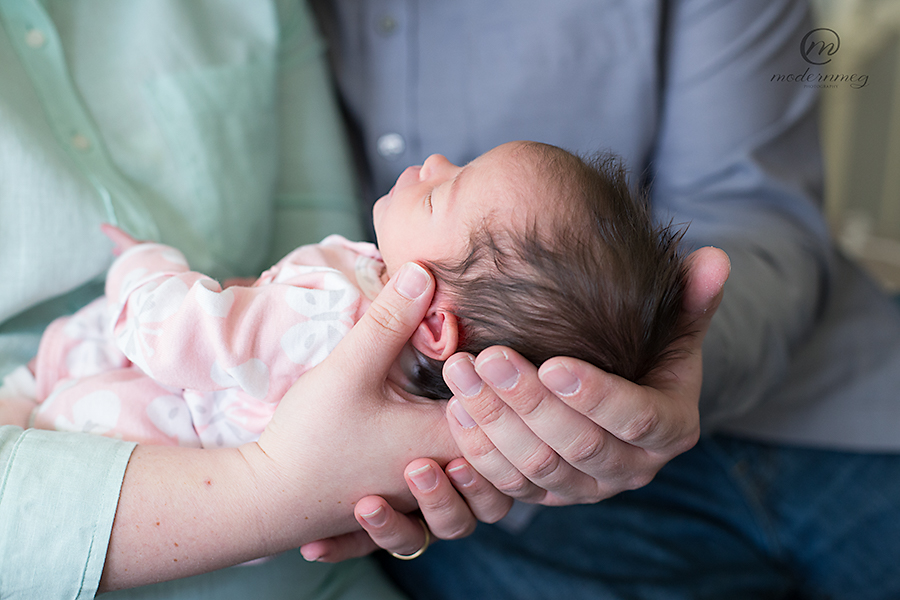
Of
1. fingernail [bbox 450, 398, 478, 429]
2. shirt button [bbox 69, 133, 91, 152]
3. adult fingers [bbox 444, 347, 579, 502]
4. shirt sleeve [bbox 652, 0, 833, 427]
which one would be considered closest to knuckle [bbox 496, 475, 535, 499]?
adult fingers [bbox 444, 347, 579, 502]

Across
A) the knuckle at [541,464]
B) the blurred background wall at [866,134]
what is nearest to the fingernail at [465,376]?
the knuckle at [541,464]

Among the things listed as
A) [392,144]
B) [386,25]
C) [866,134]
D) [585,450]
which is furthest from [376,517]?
[866,134]

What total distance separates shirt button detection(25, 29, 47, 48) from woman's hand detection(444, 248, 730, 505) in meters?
0.80

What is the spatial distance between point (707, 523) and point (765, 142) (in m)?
0.86


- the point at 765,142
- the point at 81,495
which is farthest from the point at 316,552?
the point at 765,142

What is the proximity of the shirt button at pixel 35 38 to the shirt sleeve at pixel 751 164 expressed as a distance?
121 cm

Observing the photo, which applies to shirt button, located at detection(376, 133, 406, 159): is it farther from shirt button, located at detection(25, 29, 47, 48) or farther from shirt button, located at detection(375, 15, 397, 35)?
shirt button, located at detection(25, 29, 47, 48)

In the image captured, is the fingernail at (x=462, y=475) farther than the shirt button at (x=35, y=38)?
No

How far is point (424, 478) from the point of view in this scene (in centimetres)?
71

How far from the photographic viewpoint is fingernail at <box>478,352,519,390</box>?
62 cm

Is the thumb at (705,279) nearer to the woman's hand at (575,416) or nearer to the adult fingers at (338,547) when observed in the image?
the woman's hand at (575,416)

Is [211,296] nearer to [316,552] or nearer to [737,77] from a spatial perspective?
[316,552]

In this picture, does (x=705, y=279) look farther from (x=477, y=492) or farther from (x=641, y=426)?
(x=477, y=492)

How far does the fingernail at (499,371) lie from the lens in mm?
616
